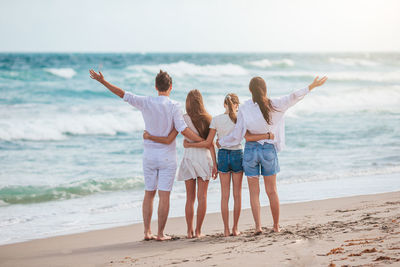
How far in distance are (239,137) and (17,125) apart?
11.3 meters

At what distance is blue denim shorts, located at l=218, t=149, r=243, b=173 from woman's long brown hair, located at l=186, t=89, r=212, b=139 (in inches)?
10.7

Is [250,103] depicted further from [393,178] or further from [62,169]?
[62,169]

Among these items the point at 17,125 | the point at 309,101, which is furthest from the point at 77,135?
the point at 309,101

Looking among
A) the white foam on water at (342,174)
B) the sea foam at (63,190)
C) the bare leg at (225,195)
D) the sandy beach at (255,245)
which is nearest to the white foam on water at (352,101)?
the white foam on water at (342,174)

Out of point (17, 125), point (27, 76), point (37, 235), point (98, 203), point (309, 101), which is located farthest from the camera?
point (27, 76)

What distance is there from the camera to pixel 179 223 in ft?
21.2

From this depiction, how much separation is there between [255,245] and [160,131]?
149 cm

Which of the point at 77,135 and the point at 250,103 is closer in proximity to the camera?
the point at 250,103

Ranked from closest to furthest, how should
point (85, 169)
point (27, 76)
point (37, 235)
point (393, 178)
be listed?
point (37, 235)
point (393, 178)
point (85, 169)
point (27, 76)

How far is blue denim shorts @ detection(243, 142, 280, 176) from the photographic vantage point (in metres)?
5.16

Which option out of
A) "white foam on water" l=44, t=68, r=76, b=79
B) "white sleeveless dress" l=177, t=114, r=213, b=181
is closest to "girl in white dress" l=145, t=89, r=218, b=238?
"white sleeveless dress" l=177, t=114, r=213, b=181

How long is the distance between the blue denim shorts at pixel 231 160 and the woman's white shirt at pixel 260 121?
0.36 feet

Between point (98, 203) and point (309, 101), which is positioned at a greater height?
point (309, 101)

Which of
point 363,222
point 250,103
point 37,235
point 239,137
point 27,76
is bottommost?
point 37,235
